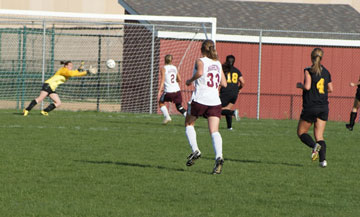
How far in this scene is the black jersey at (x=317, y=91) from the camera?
11.7 metres

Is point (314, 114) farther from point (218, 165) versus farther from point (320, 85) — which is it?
point (218, 165)

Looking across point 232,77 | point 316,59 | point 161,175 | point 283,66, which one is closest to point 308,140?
point 316,59

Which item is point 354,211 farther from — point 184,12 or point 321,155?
point 184,12

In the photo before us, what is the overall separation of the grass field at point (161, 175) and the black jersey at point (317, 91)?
1019mm

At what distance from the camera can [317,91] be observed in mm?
11812

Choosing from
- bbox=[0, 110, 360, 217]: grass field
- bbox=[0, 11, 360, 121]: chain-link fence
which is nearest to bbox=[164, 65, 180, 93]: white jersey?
bbox=[0, 110, 360, 217]: grass field

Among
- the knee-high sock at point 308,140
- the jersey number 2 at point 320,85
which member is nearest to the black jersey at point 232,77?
A: the knee-high sock at point 308,140

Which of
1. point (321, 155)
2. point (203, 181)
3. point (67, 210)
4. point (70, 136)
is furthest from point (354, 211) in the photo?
point (70, 136)

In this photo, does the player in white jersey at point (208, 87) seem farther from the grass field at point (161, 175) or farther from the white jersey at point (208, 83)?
the grass field at point (161, 175)

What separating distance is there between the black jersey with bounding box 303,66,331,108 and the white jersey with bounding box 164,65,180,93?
7.93 meters

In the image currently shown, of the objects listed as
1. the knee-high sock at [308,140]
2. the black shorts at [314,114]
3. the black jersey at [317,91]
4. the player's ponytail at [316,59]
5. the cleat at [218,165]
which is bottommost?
the cleat at [218,165]

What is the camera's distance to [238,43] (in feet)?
87.7

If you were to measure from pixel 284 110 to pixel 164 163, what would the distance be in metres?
15.8

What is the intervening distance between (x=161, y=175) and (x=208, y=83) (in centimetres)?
148
